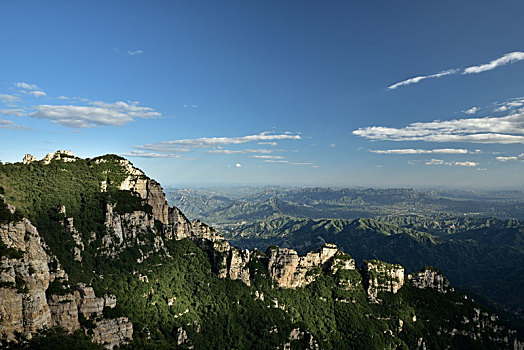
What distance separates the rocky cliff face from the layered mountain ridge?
234mm

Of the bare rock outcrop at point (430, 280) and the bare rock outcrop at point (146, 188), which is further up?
the bare rock outcrop at point (146, 188)

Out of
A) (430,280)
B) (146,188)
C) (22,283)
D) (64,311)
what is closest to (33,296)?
(22,283)

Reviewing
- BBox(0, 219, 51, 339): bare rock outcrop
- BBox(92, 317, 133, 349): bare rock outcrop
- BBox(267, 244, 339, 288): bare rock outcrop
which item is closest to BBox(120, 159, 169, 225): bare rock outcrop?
BBox(267, 244, 339, 288): bare rock outcrop

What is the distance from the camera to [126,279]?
110625 mm

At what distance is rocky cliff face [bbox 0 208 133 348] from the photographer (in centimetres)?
5728

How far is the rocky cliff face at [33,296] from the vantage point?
188 ft

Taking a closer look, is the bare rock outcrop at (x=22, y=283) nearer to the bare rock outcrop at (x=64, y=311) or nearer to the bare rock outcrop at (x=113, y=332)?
the bare rock outcrop at (x=64, y=311)

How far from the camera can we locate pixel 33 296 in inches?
2408

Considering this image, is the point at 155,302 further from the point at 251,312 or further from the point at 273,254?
the point at 273,254

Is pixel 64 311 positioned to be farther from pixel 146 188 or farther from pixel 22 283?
pixel 146 188

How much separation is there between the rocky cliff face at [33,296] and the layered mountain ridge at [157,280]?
0.23m

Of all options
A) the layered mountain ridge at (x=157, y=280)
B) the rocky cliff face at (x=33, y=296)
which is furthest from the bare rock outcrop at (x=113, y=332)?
the layered mountain ridge at (x=157, y=280)

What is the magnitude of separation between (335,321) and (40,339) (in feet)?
410

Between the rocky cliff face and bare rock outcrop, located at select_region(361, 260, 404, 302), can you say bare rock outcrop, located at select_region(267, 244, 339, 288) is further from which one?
the rocky cliff face
